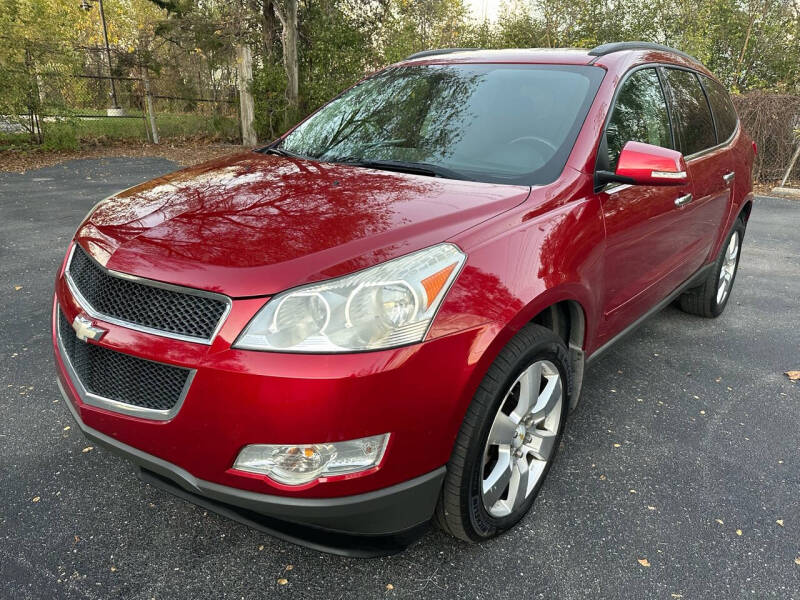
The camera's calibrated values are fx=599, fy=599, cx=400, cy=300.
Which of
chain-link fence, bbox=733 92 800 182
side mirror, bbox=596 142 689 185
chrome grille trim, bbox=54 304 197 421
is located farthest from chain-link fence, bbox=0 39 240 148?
side mirror, bbox=596 142 689 185

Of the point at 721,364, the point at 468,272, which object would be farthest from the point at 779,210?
the point at 468,272

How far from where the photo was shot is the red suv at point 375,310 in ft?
5.39

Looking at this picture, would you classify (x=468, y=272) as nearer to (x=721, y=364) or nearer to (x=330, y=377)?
(x=330, y=377)

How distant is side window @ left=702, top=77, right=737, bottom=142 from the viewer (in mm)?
4025

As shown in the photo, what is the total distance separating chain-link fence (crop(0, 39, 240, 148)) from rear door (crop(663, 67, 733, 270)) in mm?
12674

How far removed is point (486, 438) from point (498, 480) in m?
0.28

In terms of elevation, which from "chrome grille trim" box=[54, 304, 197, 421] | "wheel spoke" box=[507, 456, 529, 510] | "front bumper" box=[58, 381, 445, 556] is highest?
"chrome grille trim" box=[54, 304, 197, 421]

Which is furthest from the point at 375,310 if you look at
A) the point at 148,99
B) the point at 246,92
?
the point at 148,99

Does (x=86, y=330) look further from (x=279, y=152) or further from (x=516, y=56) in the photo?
(x=516, y=56)

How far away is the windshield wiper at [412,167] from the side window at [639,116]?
2.34 feet

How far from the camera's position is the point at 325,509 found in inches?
67.1

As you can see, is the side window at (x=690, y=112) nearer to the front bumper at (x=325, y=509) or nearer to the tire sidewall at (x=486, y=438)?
the tire sidewall at (x=486, y=438)

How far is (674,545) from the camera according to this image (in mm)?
2244

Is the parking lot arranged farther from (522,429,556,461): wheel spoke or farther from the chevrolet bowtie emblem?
the chevrolet bowtie emblem
